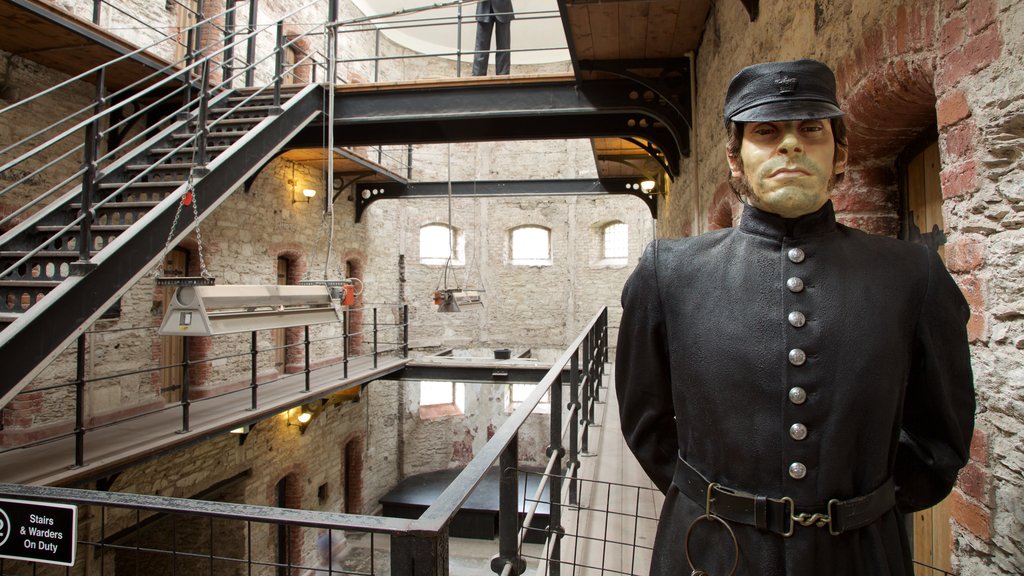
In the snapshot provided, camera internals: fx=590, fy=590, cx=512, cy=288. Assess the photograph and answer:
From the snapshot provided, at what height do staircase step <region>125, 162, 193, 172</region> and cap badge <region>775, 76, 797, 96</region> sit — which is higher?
staircase step <region>125, 162, 193, 172</region>

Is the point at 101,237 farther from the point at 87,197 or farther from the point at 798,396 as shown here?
the point at 798,396

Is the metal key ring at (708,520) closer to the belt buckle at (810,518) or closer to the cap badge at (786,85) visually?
the belt buckle at (810,518)

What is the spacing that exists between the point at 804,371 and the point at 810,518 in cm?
23

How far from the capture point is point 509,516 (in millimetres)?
1595

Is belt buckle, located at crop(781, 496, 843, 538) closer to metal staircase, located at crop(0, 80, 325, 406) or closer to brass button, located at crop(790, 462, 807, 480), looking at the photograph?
brass button, located at crop(790, 462, 807, 480)

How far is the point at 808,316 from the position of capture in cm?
100

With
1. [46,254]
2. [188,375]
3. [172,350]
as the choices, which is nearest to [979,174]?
[46,254]

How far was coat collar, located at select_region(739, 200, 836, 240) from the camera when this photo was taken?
41.1 inches

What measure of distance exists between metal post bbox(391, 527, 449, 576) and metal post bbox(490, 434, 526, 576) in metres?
0.46

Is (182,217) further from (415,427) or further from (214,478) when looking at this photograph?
(415,427)

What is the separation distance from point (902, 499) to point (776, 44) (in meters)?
2.28

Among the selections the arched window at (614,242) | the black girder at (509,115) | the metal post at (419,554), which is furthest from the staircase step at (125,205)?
the arched window at (614,242)

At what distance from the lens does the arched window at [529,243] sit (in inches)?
519

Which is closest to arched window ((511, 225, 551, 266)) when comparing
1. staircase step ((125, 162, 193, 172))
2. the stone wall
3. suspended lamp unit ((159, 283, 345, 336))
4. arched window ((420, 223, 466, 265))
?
arched window ((420, 223, 466, 265))
